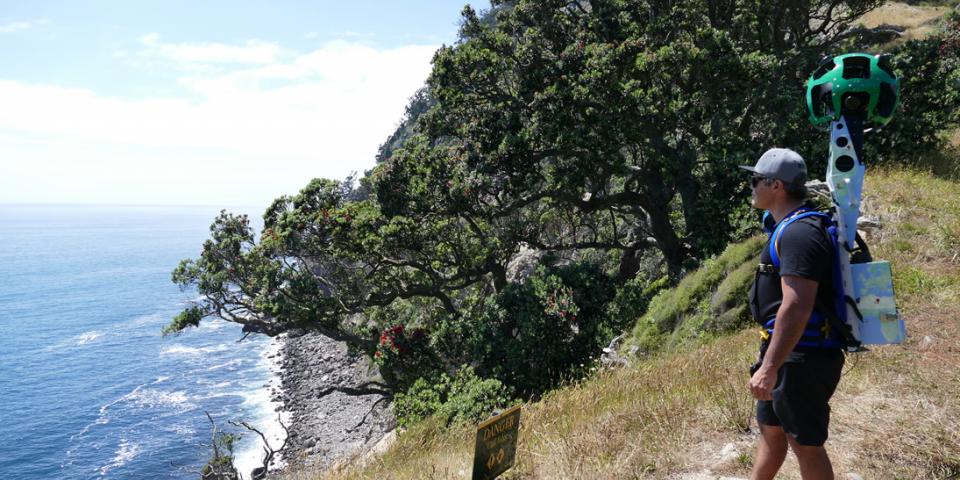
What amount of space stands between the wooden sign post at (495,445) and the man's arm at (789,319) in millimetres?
2228

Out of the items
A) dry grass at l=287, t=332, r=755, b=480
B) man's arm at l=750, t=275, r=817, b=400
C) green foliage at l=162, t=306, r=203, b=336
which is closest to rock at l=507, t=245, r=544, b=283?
green foliage at l=162, t=306, r=203, b=336

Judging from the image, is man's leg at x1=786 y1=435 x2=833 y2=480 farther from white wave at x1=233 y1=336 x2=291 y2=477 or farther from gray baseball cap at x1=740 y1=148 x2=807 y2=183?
white wave at x1=233 y1=336 x2=291 y2=477

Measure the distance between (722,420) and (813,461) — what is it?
2.31 metres

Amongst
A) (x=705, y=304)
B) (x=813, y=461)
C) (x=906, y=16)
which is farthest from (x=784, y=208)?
(x=906, y=16)

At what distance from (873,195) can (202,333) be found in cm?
6282

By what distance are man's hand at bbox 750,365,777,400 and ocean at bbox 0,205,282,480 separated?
29850mm

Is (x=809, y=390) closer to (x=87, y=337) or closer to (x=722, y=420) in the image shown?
(x=722, y=420)

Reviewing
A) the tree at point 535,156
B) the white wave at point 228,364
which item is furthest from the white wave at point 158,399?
the tree at point 535,156

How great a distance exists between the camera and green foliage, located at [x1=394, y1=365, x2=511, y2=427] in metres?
13.0

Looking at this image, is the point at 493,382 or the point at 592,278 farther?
the point at 592,278

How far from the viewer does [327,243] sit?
17375 millimetres

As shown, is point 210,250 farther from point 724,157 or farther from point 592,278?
point 724,157

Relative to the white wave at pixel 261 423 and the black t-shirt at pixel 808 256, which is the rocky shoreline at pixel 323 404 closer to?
the white wave at pixel 261 423

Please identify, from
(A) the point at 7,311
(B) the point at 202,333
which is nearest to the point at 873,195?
(B) the point at 202,333
